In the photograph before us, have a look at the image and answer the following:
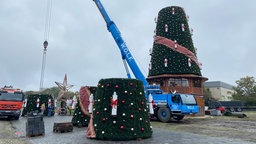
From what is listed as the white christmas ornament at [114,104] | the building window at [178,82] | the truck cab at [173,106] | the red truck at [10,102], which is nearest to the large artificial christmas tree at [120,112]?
the white christmas ornament at [114,104]

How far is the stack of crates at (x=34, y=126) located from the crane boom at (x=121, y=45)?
12.6 metres

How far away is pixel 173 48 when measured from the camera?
32.4 metres

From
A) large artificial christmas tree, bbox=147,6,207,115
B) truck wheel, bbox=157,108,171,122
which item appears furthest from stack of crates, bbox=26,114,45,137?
large artificial christmas tree, bbox=147,6,207,115

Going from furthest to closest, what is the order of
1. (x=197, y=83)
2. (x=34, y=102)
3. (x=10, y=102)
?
(x=197, y=83) → (x=34, y=102) → (x=10, y=102)

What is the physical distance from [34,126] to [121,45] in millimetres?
13833

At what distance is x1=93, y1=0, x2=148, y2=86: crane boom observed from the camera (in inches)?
930

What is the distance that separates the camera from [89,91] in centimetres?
1705

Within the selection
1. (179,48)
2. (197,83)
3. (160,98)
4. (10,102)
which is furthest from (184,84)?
(10,102)

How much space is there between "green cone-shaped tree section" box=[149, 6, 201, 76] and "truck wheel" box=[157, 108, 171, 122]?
434 inches

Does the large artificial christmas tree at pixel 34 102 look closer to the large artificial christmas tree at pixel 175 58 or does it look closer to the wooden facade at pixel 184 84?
the large artificial christmas tree at pixel 175 58

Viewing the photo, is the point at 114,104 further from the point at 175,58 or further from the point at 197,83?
the point at 197,83

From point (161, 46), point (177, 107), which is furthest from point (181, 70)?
point (177, 107)

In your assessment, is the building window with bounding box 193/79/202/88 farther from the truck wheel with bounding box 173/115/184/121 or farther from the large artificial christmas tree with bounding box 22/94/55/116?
the large artificial christmas tree with bounding box 22/94/55/116

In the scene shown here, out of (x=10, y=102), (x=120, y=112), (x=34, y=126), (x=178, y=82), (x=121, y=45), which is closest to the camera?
(x=120, y=112)
